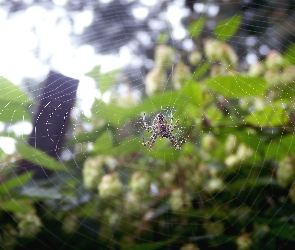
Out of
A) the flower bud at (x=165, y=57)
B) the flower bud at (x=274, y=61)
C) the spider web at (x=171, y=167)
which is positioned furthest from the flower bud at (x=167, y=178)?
the flower bud at (x=274, y=61)

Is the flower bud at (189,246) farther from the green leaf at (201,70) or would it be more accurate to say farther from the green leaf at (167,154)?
the green leaf at (201,70)

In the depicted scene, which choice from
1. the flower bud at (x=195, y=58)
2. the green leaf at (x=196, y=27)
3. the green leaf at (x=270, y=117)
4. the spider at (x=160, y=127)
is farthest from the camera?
the spider at (x=160, y=127)

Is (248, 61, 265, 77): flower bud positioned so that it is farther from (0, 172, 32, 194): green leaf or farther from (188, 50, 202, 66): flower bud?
(0, 172, 32, 194): green leaf

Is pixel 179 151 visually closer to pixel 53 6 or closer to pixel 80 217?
pixel 80 217

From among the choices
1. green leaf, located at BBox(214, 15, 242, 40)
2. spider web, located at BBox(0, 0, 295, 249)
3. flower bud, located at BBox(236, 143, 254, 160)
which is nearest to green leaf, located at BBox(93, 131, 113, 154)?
spider web, located at BBox(0, 0, 295, 249)

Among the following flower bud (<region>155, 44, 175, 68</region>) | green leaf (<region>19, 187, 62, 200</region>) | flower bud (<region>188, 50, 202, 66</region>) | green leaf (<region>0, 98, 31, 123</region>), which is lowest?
green leaf (<region>19, 187, 62, 200</region>)

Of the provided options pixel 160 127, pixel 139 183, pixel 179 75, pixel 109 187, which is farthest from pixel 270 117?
pixel 160 127
